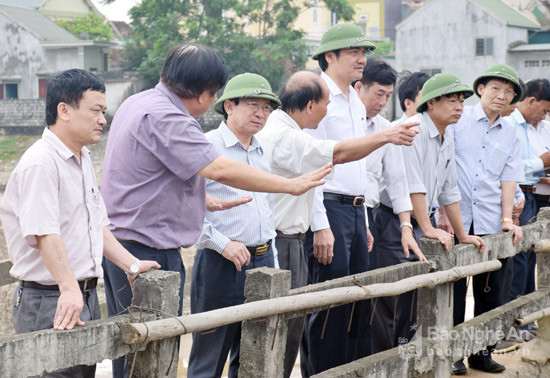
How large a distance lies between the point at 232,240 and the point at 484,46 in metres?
24.7

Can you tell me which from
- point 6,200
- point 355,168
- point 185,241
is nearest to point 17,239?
point 6,200

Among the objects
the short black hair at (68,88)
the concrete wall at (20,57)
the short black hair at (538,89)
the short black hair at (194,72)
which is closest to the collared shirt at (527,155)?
the short black hair at (538,89)

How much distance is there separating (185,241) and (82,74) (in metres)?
0.81

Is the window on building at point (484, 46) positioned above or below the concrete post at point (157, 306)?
above

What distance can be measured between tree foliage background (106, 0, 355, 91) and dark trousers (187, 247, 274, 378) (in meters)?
21.5

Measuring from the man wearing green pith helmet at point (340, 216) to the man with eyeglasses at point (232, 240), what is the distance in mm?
580

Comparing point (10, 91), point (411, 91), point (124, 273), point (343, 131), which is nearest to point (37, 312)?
point (124, 273)

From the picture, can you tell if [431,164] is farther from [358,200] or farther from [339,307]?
[339,307]

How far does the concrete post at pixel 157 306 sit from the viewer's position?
262cm

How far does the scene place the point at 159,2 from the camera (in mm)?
25453

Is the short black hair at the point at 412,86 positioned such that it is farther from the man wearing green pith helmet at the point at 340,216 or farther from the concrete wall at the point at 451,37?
the concrete wall at the point at 451,37

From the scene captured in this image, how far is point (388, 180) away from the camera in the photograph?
458cm

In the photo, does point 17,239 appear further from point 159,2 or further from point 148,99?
point 159,2

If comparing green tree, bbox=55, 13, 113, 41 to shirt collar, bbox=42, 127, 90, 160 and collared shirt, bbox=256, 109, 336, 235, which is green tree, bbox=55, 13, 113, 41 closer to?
collared shirt, bbox=256, 109, 336, 235
